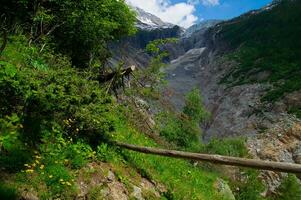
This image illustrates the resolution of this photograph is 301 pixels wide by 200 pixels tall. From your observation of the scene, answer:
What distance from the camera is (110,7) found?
74.0 ft

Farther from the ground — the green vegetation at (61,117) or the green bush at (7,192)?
the green vegetation at (61,117)

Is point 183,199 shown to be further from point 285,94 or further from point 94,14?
point 285,94

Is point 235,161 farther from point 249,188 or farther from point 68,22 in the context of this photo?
point 249,188

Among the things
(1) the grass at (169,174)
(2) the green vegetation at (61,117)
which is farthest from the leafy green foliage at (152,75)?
(1) the grass at (169,174)

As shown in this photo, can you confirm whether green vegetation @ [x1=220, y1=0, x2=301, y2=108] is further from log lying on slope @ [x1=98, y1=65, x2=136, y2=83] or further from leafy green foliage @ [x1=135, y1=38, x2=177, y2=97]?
log lying on slope @ [x1=98, y1=65, x2=136, y2=83]

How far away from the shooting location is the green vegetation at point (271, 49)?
79812 millimetres

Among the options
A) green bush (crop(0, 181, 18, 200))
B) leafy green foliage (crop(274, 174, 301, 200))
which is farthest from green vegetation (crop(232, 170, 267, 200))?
green bush (crop(0, 181, 18, 200))

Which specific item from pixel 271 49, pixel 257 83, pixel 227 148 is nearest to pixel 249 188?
pixel 227 148

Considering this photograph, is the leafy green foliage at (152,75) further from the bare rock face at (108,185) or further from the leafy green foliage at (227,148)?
the leafy green foliage at (227,148)

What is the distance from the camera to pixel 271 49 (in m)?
100

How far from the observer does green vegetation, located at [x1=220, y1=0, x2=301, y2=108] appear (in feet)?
262

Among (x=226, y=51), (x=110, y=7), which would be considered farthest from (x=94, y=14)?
(x=226, y=51)

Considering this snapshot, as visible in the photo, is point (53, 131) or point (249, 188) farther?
point (249, 188)

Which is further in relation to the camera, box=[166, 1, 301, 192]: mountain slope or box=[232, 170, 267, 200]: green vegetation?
box=[166, 1, 301, 192]: mountain slope
